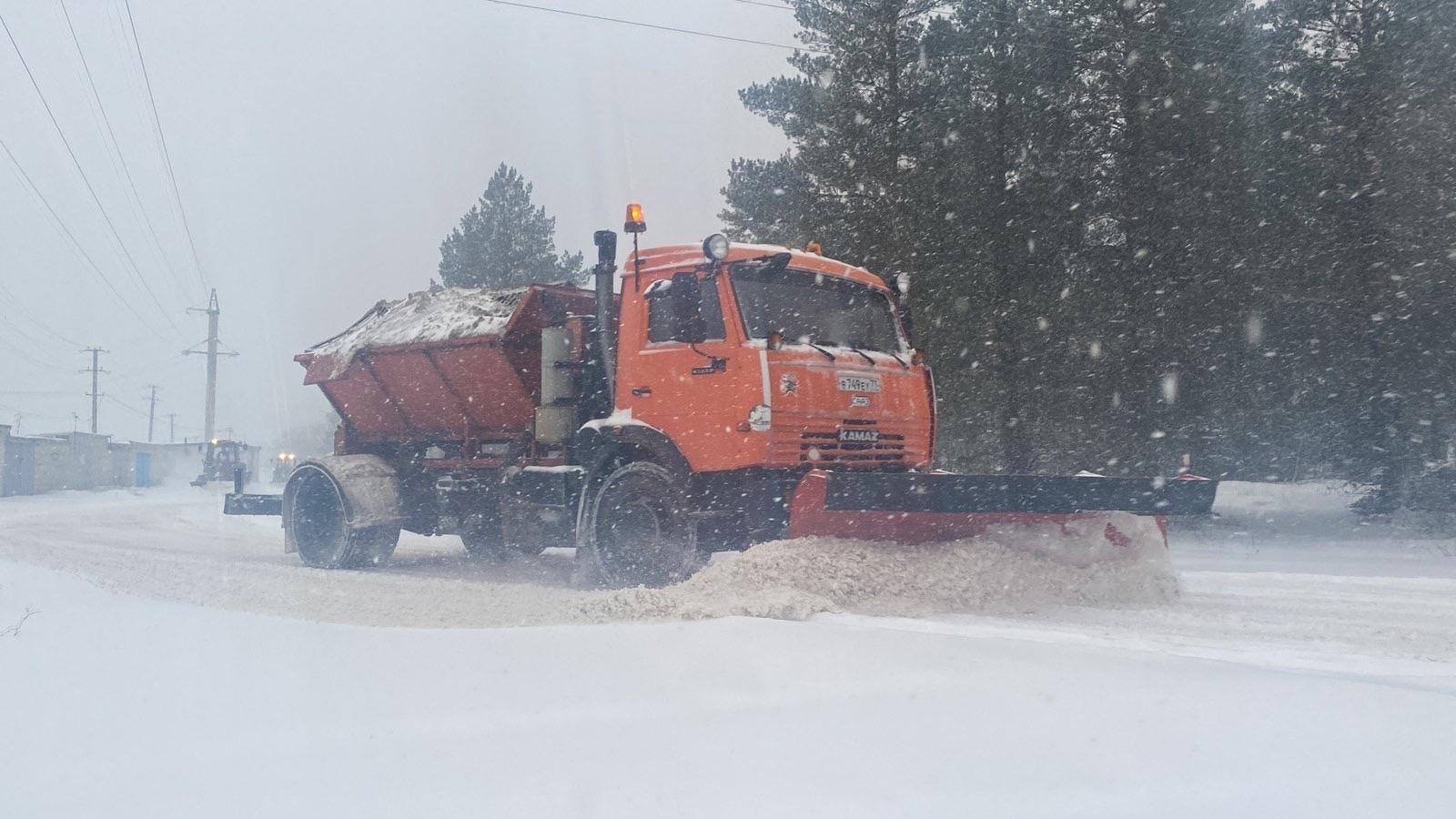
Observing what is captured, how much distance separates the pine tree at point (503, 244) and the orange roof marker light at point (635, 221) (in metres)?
26.9

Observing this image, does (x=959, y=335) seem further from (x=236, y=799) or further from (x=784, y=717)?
(x=236, y=799)

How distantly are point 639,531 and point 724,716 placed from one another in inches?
170

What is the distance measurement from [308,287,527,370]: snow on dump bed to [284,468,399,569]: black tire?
137cm

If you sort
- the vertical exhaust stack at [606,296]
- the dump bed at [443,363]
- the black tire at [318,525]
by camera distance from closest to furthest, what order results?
1. the vertical exhaust stack at [606,296]
2. the dump bed at [443,363]
3. the black tire at [318,525]

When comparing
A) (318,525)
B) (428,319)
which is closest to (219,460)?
(318,525)

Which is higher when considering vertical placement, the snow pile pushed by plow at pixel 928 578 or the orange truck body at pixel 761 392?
the orange truck body at pixel 761 392

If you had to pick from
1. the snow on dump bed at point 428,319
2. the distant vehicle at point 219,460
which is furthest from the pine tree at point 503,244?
the snow on dump bed at point 428,319

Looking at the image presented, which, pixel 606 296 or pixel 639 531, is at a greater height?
pixel 606 296

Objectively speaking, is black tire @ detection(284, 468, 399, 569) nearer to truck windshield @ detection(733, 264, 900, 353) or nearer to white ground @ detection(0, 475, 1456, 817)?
white ground @ detection(0, 475, 1456, 817)

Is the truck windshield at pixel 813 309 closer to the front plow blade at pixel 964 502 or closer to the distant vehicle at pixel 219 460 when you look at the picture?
the front plow blade at pixel 964 502

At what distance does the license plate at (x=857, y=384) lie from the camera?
727 cm

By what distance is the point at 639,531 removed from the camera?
25.4 ft

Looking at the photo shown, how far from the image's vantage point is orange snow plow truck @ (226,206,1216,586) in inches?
272

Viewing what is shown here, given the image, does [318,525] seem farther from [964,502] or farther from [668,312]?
[964,502]
